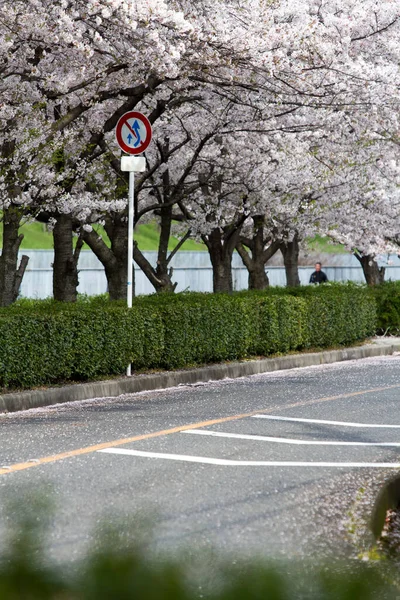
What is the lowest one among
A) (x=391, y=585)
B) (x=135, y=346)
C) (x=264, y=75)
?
(x=391, y=585)

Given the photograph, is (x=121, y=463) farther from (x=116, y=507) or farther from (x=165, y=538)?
(x=165, y=538)

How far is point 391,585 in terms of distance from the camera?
5.05 meters

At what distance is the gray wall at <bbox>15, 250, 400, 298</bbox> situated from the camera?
156ft

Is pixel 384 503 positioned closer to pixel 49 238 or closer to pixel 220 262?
pixel 220 262

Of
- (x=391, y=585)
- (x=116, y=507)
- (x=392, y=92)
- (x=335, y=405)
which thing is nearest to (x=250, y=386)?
(x=335, y=405)

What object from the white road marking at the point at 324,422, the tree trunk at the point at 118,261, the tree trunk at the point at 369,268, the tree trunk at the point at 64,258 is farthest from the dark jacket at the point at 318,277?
the white road marking at the point at 324,422

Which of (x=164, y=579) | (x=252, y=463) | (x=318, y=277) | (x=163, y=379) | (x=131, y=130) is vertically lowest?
(x=164, y=579)

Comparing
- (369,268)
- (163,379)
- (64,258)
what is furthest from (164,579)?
(369,268)

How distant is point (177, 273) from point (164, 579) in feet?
157

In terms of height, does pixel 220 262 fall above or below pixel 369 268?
below

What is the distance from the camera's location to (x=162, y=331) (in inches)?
599

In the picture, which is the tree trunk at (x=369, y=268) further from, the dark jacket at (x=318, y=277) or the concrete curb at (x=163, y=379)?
the concrete curb at (x=163, y=379)

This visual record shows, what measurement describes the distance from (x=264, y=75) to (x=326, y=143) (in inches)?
302

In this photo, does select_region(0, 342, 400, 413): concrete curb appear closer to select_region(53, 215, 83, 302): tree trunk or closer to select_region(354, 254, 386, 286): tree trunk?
select_region(53, 215, 83, 302): tree trunk
